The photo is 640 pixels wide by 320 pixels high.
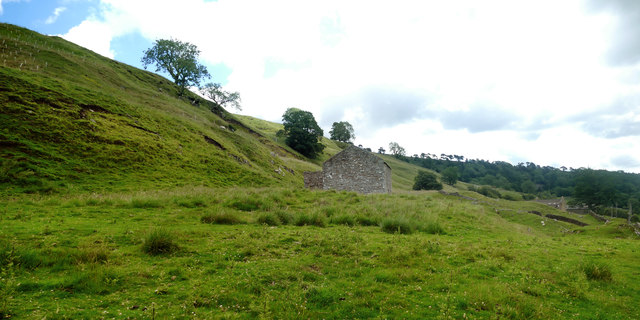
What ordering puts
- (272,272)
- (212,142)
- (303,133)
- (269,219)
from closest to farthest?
(272,272) → (269,219) → (212,142) → (303,133)

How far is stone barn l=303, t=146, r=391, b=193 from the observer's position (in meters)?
37.2

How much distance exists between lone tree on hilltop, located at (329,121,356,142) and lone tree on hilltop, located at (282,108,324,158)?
50.3 metres

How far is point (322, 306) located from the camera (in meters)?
6.16

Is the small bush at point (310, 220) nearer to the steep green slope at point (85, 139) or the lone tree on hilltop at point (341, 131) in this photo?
the steep green slope at point (85, 139)

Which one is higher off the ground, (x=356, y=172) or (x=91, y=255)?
(x=356, y=172)

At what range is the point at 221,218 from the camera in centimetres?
1358

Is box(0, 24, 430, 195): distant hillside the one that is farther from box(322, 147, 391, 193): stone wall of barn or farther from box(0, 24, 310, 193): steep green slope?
box(322, 147, 391, 193): stone wall of barn

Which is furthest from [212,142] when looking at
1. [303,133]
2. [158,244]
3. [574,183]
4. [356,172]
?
[574,183]

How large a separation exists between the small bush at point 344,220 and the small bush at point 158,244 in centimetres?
865

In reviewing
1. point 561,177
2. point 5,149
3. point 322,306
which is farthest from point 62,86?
point 561,177

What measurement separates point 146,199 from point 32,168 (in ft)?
32.6

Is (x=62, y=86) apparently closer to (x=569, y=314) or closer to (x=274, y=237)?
(x=274, y=237)

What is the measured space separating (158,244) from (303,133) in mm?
79789

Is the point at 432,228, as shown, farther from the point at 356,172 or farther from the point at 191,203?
the point at 356,172
